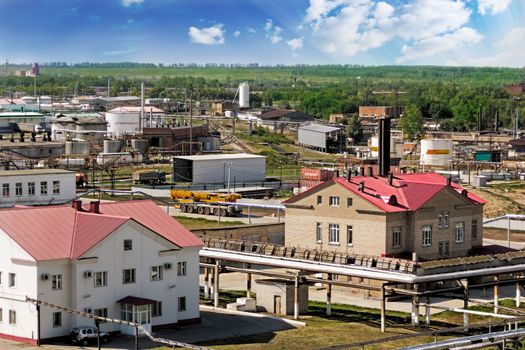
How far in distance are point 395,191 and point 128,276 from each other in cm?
Answer: 1490

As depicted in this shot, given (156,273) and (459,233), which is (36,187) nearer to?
(459,233)

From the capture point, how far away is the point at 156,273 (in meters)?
43.8

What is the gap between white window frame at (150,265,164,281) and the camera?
43.6 meters

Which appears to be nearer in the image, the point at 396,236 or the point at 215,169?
the point at 396,236

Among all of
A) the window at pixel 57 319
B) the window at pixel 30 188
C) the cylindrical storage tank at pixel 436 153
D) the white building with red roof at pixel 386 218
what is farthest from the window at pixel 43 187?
the cylindrical storage tank at pixel 436 153

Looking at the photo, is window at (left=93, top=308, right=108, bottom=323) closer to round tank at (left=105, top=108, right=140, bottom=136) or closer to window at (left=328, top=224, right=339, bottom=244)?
window at (left=328, top=224, right=339, bottom=244)

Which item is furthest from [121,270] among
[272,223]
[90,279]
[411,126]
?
[411,126]

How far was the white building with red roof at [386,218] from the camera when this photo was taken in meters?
52.0

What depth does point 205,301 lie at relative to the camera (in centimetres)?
4975

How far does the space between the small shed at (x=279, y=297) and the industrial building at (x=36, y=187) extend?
71.3 feet

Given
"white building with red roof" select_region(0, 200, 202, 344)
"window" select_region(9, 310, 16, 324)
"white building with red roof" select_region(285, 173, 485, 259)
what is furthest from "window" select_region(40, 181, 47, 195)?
"window" select_region(9, 310, 16, 324)

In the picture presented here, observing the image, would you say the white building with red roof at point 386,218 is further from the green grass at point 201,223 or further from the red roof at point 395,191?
the green grass at point 201,223

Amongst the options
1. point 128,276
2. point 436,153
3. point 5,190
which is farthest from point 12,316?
point 436,153

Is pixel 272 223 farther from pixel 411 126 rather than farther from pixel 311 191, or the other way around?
pixel 411 126
